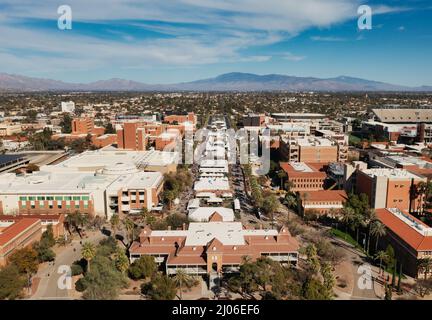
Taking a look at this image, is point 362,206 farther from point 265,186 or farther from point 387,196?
point 265,186

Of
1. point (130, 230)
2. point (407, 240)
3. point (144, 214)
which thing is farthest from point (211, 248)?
point (407, 240)

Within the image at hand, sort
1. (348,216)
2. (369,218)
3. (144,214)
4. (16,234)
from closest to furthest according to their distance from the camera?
1. (16,234)
2. (369,218)
3. (348,216)
4. (144,214)

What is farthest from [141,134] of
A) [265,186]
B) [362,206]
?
[362,206]

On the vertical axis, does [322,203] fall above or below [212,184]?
below

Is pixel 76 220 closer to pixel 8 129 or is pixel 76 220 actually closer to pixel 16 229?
pixel 16 229

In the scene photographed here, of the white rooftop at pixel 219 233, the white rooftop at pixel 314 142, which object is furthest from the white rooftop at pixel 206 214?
the white rooftop at pixel 314 142

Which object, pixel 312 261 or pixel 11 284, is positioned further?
pixel 312 261

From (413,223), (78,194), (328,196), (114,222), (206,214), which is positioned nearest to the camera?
(413,223)
